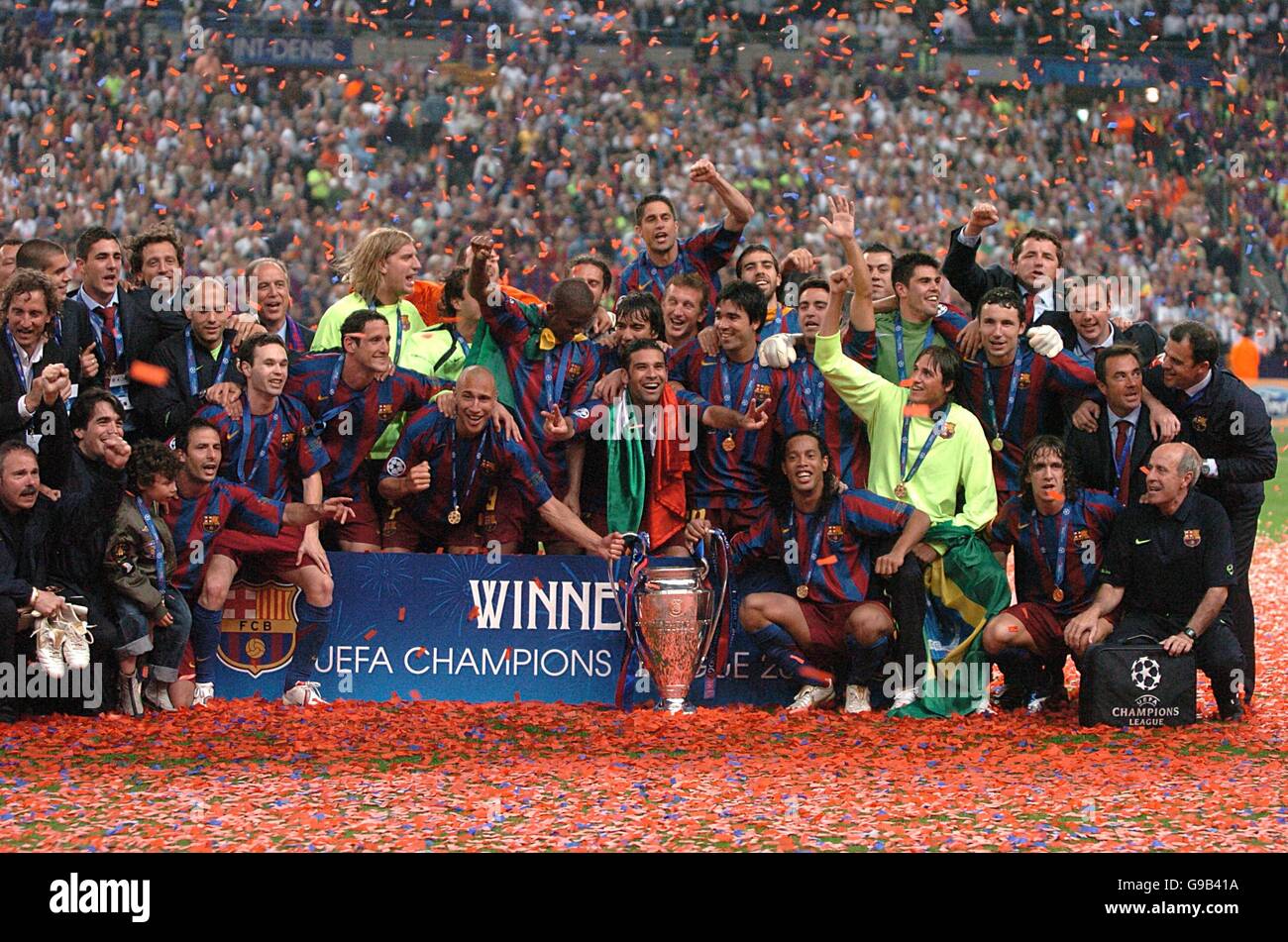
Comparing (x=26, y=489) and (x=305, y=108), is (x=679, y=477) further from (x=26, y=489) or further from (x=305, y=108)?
(x=305, y=108)

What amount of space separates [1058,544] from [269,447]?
3.60 m

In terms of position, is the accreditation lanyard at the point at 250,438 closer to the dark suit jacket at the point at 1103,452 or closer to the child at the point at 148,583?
the child at the point at 148,583

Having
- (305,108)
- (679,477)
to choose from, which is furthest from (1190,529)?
(305,108)

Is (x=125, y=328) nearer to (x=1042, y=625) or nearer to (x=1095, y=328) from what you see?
(x=1042, y=625)

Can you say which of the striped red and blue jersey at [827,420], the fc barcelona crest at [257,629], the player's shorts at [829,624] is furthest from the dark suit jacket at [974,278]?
the fc barcelona crest at [257,629]

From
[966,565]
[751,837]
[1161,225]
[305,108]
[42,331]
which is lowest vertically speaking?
[751,837]

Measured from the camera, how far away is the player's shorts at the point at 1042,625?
7.56 m

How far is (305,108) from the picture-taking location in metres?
26.5

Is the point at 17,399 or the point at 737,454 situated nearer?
the point at 17,399

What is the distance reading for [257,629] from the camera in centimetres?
786

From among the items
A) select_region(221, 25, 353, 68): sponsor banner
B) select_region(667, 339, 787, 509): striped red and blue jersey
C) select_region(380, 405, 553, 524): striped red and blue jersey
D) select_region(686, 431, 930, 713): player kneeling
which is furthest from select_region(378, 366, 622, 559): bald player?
select_region(221, 25, 353, 68): sponsor banner

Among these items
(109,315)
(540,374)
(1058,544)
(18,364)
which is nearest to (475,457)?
(540,374)

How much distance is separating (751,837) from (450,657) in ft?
8.98

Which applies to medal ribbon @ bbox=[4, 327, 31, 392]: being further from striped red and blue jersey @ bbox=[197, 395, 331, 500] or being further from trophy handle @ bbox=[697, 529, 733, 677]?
trophy handle @ bbox=[697, 529, 733, 677]
